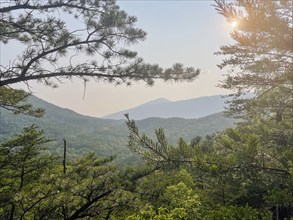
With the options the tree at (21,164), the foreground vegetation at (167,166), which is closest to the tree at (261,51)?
the foreground vegetation at (167,166)

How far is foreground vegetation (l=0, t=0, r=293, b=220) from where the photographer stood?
5.02 m

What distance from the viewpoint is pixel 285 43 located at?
326 inches

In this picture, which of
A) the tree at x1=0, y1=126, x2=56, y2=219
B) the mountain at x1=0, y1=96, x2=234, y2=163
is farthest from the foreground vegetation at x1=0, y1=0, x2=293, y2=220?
the mountain at x1=0, y1=96, x2=234, y2=163

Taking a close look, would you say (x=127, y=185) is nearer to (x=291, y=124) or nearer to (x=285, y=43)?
(x=285, y=43)

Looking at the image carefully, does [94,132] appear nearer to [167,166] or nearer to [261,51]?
[261,51]

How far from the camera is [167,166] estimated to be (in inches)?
199

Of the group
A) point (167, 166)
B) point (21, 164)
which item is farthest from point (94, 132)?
point (167, 166)

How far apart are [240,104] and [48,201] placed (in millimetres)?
9702

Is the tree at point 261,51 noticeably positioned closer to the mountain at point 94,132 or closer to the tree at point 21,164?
the tree at point 21,164

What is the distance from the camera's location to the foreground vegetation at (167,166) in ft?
16.5

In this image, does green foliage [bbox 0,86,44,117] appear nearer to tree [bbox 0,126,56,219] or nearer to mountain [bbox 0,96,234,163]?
tree [bbox 0,126,56,219]

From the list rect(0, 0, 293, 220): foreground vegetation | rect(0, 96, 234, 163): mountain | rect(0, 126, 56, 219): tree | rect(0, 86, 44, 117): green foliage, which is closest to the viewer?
rect(0, 0, 293, 220): foreground vegetation

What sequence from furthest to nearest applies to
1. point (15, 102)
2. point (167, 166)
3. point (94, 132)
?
point (94, 132), point (15, 102), point (167, 166)

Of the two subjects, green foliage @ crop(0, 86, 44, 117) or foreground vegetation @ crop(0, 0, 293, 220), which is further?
green foliage @ crop(0, 86, 44, 117)
